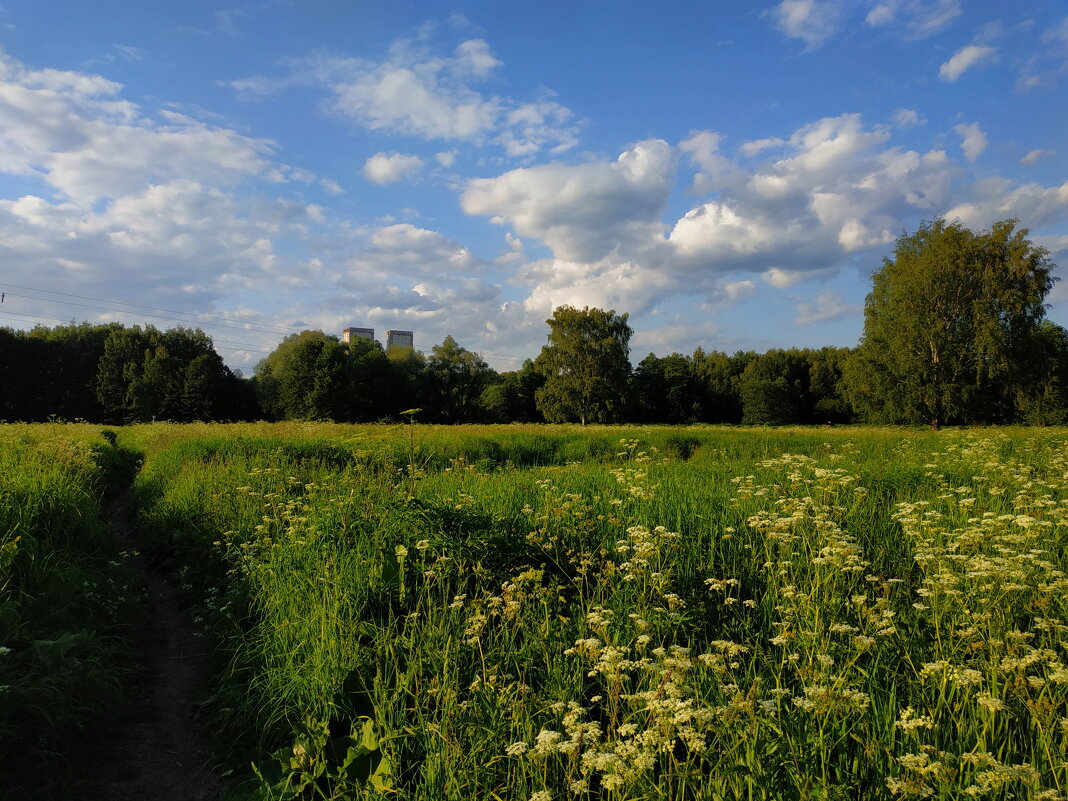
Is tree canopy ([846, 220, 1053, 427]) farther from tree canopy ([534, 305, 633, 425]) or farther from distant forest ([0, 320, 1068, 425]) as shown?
tree canopy ([534, 305, 633, 425])

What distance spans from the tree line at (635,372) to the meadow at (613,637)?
13.6 meters

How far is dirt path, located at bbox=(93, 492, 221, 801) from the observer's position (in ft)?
13.6

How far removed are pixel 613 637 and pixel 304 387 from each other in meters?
60.2

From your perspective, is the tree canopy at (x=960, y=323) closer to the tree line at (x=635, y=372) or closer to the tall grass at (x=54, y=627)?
the tree line at (x=635, y=372)

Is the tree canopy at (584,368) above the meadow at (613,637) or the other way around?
above

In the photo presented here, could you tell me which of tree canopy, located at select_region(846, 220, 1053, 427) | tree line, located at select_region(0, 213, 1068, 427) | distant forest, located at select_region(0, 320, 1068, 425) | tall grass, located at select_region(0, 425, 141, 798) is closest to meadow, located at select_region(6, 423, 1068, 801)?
tall grass, located at select_region(0, 425, 141, 798)

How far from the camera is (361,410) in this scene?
62.8 meters

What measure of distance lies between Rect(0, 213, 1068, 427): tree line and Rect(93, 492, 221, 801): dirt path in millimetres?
13648

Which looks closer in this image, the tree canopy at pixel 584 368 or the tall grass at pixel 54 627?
the tall grass at pixel 54 627

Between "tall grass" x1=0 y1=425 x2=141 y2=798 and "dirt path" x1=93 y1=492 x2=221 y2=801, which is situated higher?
"tall grass" x1=0 y1=425 x2=141 y2=798

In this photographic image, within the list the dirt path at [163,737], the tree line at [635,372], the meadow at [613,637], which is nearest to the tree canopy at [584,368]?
the tree line at [635,372]

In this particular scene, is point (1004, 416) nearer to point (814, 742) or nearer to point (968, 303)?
point (968, 303)

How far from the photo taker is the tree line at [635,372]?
37.2 metres

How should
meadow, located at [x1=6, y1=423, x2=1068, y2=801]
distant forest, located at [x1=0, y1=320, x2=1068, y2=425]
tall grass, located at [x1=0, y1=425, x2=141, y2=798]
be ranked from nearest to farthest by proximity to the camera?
meadow, located at [x1=6, y1=423, x2=1068, y2=801] → tall grass, located at [x1=0, y1=425, x2=141, y2=798] → distant forest, located at [x1=0, y1=320, x2=1068, y2=425]
